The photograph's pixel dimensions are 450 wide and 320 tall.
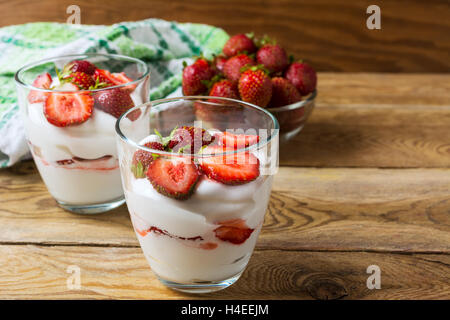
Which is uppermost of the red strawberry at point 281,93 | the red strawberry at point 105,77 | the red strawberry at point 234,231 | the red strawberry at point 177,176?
the red strawberry at point 105,77

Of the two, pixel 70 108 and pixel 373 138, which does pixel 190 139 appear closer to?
pixel 70 108

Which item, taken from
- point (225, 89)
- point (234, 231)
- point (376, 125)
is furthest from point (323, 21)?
point (234, 231)

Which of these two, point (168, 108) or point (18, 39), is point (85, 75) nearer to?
point (168, 108)

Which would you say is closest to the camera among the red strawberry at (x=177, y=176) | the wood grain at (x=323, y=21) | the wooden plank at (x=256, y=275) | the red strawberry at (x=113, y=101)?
the red strawberry at (x=177, y=176)

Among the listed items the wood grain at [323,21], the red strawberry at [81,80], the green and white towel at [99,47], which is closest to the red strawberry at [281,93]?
the green and white towel at [99,47]

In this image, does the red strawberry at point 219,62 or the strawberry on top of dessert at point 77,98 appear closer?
the strawberry on top of dessert at point 77,98

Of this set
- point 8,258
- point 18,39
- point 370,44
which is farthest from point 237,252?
point 370,44

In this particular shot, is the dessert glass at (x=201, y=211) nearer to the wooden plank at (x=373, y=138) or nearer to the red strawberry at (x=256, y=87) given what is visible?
the red strawberry at (x=256, y=87)
